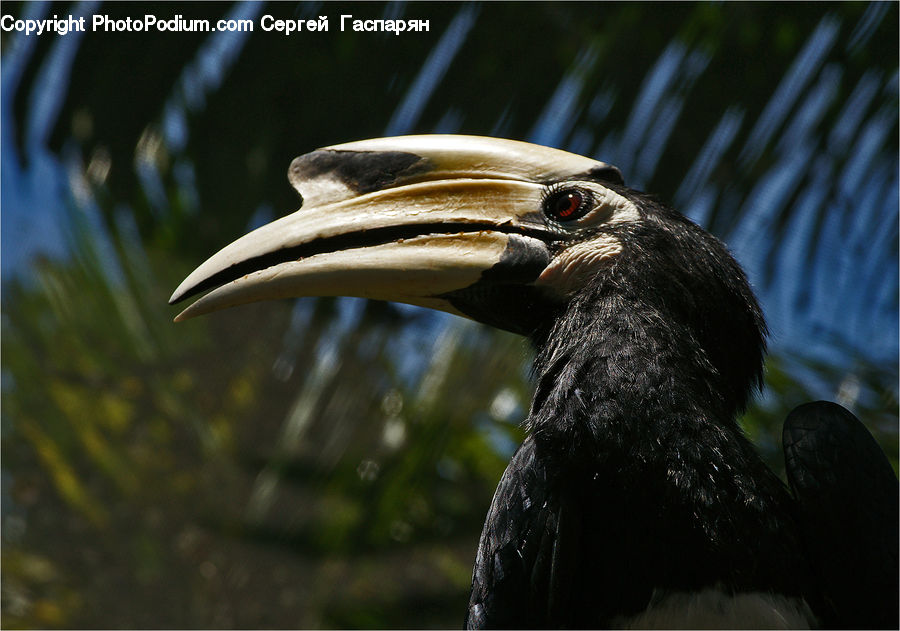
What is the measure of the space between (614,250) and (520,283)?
227mm

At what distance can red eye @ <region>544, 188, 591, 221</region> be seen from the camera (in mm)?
2252

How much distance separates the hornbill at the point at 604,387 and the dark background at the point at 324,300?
1109 mm

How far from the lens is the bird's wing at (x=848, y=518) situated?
187cm

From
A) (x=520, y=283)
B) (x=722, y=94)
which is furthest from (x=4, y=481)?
(x=722, y=94)

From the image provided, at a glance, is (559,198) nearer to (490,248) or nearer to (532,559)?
(490,248)

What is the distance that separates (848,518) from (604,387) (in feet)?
1.80

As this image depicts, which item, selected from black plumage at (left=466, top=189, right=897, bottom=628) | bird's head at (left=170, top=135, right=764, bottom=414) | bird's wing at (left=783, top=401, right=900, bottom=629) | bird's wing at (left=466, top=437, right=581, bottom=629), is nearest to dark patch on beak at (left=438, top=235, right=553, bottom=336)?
bird's head at (left=170, top=135, right=764, bottom=414)

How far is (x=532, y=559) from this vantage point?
6.07 ft

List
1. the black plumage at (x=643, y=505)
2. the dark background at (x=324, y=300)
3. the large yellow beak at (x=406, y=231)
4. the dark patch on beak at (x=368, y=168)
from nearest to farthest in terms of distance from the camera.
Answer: the black plumage at (x=643, y=505), the large yellow beak at (x=406, y=231), the dark patch on beak at (x=368, y=168), the dark background at (x=324, y=300)

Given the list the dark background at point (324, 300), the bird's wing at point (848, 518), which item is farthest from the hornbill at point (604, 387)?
the dark background at point (324, 300)

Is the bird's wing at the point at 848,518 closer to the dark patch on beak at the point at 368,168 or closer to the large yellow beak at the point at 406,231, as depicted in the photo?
the large yellow beak at the point at 406,231

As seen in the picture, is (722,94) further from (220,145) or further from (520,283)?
(220,145)

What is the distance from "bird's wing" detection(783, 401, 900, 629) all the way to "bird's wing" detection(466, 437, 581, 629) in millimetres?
501

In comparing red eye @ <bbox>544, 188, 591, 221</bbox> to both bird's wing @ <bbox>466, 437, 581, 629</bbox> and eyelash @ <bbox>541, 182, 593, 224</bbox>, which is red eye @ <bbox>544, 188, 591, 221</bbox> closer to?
eyelash @ <bbox>541, 182, 593, 224</bbox>
